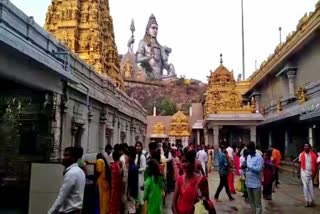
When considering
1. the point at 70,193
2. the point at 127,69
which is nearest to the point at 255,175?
the point at 70,193

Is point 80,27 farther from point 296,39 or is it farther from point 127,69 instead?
point 127,69

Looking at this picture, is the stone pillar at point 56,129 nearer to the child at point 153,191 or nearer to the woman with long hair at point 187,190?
the child at point 153,191

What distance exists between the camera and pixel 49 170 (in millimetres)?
6934

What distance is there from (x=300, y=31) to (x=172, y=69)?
71375mm

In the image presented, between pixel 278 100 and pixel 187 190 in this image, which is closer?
→ pixel 187 190

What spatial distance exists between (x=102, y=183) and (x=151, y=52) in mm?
81479

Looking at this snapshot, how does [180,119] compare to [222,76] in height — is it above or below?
below

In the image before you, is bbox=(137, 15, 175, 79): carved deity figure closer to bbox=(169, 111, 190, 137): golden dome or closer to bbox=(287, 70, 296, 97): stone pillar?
bbox=(169, 111, 190, 137): golden dome

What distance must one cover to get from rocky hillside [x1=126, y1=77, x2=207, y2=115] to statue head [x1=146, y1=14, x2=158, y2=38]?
12.7 metres

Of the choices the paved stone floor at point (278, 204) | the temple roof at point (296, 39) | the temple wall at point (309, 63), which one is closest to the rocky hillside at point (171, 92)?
the temple roof at point (296, 39)

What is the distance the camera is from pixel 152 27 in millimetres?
87750

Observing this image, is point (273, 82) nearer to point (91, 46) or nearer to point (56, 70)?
point (91, 46)

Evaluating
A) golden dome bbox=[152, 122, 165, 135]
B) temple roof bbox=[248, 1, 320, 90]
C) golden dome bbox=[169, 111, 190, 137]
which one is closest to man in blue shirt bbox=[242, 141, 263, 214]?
temple roof bbox=[248, 1, 320, 90]

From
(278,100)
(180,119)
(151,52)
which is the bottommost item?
(180,119)
